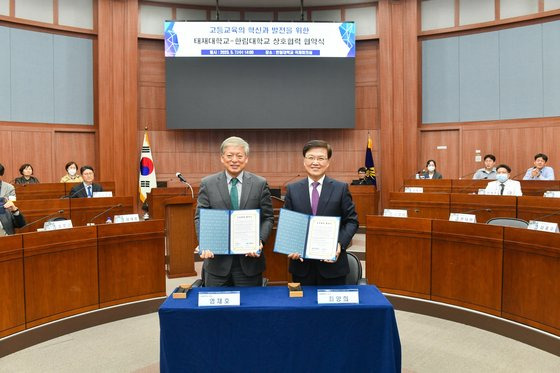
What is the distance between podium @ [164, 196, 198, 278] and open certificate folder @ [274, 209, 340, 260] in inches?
114

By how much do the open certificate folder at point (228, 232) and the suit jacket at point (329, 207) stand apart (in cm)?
32

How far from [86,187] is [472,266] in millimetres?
4646

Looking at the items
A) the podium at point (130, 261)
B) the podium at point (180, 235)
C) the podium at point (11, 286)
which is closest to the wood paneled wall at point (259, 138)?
the podium at point (180, 235)

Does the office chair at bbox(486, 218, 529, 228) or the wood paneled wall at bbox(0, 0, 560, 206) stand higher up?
the wood paneled wall at bbox(0, 0, 560, 206)

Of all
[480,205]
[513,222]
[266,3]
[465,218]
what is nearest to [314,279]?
[465,218]

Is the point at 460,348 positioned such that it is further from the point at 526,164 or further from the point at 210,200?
the point at 526,164

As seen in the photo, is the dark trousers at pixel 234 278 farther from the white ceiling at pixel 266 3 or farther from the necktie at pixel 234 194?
the white ceiling at pixel 266 3

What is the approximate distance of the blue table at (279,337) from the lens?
1752 mm

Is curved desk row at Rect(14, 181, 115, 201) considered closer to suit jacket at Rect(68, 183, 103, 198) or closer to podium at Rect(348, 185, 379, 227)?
suit jacket at Rect(68, 183, 103, 198)

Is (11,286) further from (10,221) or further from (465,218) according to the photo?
(465,218)

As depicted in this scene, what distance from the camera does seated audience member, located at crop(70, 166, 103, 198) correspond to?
5.29 metres

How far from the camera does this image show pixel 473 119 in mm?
8438

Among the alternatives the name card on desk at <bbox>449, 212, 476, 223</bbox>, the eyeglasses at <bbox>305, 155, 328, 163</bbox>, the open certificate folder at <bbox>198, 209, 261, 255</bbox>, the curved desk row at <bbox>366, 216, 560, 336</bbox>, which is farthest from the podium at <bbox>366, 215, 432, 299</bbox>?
the open certificate folder at <bbox>198, 209, 261, 255</bbox>

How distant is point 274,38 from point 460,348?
6.87 meters
